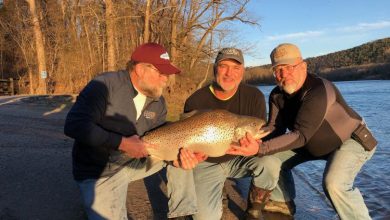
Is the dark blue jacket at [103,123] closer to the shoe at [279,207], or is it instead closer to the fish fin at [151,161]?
the fish fin at [151,161]

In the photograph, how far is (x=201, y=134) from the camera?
4.11m

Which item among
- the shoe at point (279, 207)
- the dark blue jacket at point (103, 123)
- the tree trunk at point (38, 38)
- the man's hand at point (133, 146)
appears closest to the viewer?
the dark blue jacket at point (103, 123)

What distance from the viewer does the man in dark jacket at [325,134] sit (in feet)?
14.2

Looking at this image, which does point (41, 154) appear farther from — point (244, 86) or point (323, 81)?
point (323, 81)

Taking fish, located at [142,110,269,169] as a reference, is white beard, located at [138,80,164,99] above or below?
above

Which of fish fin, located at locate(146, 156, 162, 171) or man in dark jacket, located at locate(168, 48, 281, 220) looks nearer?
fish fin, located at locate(146, 156, 162, 171)

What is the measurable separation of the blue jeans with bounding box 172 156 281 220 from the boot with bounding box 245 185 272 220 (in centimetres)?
7

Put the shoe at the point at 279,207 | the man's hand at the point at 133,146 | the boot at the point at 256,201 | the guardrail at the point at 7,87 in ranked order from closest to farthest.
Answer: the man's hand at the point at 133,146
the boot at the point at 256,201
the shoe at the point at 279,207
the guardrail at the point at 7,87

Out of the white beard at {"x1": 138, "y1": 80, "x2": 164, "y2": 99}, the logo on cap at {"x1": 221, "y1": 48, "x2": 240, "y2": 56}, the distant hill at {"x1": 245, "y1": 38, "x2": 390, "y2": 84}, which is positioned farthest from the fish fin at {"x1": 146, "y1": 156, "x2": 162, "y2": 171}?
the distant hill at {"x1": 245, "y1": 38, "x2": 390, "y2": 84}

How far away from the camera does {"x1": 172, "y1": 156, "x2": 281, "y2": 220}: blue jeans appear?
4594 millimetres

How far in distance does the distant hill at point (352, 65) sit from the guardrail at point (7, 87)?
55.5 metres

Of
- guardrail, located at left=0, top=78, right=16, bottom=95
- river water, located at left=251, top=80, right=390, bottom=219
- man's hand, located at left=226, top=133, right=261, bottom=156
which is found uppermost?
man's hand, located at left=226, top=133, right=261, bottom=156

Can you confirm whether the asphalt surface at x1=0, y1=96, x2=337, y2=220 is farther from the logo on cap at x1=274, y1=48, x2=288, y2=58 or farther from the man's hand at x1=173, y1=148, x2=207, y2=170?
the logo on cap at x1=274, y1=48, x2=288, y2=58

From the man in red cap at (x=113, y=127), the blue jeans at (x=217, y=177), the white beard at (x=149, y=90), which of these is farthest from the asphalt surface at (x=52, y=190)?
the white beard at (x=149, y=90)
